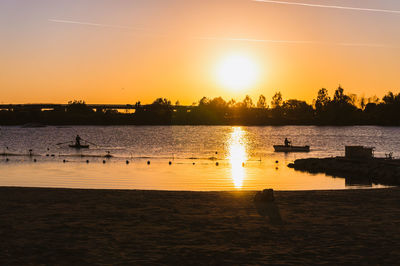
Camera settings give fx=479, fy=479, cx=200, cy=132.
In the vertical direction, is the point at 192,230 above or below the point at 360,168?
above

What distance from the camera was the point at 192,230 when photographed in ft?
54.6

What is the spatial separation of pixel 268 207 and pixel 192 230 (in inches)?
224

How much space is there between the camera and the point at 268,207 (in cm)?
2128

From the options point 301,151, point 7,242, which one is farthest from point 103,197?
point 301,151

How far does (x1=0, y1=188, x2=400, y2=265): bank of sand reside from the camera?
13406mm

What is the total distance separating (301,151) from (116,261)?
88.1 m

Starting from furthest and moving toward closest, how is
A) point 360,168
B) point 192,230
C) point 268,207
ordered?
point 360,168, point 268,207, point 192,230

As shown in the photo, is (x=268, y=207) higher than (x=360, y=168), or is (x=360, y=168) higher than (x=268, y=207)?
(x=268, y=207)

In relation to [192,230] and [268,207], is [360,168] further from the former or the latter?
[192,230]

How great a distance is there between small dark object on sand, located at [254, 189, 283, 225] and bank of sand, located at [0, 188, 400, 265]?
14.3 inches

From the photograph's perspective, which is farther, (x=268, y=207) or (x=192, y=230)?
(x=268, y=207)

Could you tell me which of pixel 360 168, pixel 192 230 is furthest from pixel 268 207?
pixel 360 168

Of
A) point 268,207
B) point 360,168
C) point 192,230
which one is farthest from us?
point 360,168

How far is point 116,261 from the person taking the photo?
42.4 ft
